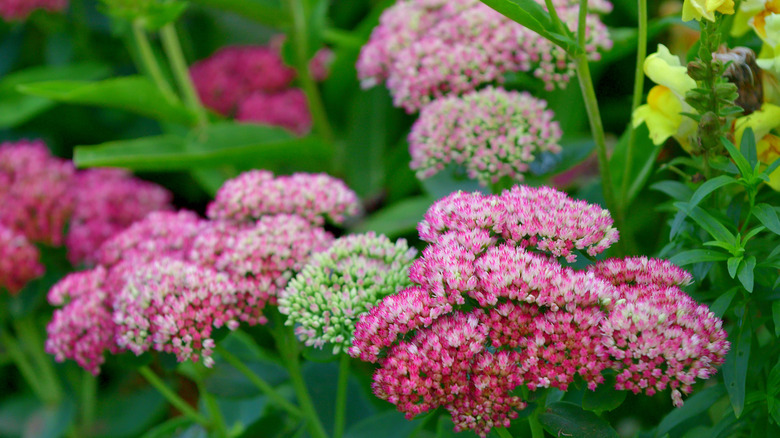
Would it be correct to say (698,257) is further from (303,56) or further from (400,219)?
(303,56)

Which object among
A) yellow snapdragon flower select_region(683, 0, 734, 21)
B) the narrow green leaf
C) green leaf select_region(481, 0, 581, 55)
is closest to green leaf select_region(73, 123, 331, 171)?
the narrow green leaf

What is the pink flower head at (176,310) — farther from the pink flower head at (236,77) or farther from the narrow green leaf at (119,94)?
the pink flower head at (236,77)

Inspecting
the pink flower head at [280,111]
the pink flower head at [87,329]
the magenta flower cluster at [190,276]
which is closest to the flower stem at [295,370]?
the magenta flower cluster at [190,276]

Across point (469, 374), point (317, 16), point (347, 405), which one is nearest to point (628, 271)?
point (469, 374)

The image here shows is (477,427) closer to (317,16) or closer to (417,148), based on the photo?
(417,148)

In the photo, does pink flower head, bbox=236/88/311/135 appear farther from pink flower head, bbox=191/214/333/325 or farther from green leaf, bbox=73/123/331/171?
pink flower head, bbox=191/214/333/325

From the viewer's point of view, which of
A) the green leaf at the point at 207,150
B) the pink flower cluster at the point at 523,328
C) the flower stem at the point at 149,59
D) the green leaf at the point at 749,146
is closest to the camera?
the pink flower cluster at the point at 523,328
